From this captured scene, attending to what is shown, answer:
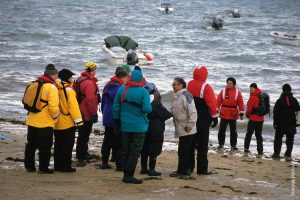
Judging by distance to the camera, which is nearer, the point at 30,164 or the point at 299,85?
the point at 30,164

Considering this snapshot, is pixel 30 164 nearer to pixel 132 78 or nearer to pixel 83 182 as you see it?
pixel 83 182

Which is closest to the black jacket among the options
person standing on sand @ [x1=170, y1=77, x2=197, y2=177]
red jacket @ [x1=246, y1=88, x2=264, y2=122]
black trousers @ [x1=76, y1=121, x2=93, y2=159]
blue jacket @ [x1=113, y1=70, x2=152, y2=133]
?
red jacket @ [x1=246, y1=88, x2=264, y2=122]

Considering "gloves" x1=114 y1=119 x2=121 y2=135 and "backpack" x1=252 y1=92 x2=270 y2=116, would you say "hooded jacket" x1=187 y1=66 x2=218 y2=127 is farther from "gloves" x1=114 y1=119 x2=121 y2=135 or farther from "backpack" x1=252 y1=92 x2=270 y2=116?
"backpack" x1=252 y1=92 x2=270 y2=116

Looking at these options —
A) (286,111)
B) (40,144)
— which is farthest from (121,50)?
(40,144)

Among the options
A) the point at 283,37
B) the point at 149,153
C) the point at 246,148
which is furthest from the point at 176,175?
the point at 283,37

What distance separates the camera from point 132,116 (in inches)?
313

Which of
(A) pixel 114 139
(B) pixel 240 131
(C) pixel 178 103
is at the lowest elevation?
(B) pixel 240 131

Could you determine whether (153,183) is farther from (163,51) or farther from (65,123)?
(163,51)

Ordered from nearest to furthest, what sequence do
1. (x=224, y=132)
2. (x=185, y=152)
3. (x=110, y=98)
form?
(x=185, y=152) < (x=110, y=98) < (x=224, y=132)

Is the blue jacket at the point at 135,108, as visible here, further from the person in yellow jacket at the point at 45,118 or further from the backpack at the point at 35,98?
the backpack at the point at 35,98

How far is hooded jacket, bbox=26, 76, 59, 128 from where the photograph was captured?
26.7 feet

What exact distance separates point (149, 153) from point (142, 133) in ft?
2.45

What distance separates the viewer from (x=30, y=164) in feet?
28.0

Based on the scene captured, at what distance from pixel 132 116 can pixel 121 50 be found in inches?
1102
